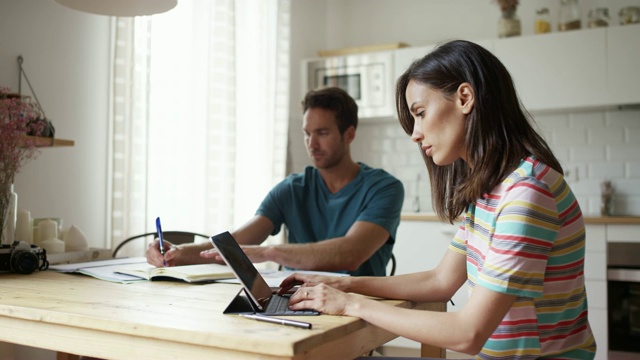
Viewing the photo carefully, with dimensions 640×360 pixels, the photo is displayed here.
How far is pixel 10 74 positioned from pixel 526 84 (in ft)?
9.94

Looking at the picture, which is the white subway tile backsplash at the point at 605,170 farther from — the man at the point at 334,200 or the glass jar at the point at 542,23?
the man at the point at 334,200

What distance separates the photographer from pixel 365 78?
4.92 metres

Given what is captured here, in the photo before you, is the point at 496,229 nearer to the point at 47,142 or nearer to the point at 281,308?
the point at 281,308

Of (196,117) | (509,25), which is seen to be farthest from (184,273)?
(509,25)

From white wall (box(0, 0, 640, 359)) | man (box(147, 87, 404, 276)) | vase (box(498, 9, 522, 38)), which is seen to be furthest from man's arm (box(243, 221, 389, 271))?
vase (box(498, 9, 522, 38))

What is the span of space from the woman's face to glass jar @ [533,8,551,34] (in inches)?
133

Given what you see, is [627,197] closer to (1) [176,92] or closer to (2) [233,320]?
(1) [176,92]

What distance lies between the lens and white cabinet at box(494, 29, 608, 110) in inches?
167

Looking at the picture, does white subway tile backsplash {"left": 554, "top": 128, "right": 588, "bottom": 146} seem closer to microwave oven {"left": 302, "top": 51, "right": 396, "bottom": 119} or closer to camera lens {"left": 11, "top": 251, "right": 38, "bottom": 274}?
microwave oven {"left": 302, "top": 51, "right": 396, "bottom": 119}

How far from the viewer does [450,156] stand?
1.49 metres

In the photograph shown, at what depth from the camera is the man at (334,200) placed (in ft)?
8.04

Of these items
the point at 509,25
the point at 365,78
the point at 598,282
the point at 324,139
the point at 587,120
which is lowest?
the point at 598,282

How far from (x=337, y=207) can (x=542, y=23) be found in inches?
105

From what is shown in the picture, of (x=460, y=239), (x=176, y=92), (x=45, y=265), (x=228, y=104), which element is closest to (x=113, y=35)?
(x=176, y=92)
